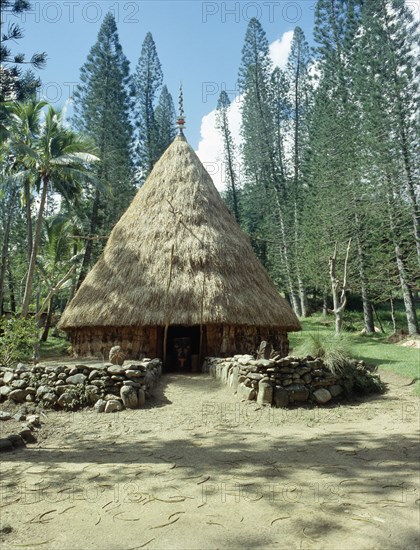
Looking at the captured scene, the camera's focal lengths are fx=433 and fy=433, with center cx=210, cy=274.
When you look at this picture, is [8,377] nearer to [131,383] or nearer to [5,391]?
[5,391]

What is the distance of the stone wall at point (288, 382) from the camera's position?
6.62 m

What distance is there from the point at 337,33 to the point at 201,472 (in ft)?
84.2

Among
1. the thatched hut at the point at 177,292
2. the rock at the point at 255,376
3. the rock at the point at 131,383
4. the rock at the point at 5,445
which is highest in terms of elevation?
the thatched hut at the point at 177,292

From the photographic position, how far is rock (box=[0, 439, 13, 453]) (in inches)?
178

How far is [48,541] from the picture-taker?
2.69 m

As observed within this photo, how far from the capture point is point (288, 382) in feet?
22.3

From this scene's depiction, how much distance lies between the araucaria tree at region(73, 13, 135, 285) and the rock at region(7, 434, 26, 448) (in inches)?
679

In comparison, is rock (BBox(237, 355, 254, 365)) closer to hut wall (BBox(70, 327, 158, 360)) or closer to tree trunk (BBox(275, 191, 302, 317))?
hut wall (BBox(70, 327, 158, 360))

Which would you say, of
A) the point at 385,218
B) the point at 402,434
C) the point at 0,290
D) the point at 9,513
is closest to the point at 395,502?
the point at 402,434

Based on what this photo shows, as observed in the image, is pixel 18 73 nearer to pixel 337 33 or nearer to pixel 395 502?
pixel 395 502

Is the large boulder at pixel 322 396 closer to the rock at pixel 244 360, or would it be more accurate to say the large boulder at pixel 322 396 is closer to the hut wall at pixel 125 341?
the rock at pixel 244 360

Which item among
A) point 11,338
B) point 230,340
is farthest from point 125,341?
point 11,338

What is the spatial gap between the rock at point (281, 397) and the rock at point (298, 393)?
0.32 ft

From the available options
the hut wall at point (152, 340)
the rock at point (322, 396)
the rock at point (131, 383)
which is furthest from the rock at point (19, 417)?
the hut wall at point (152, 340)
